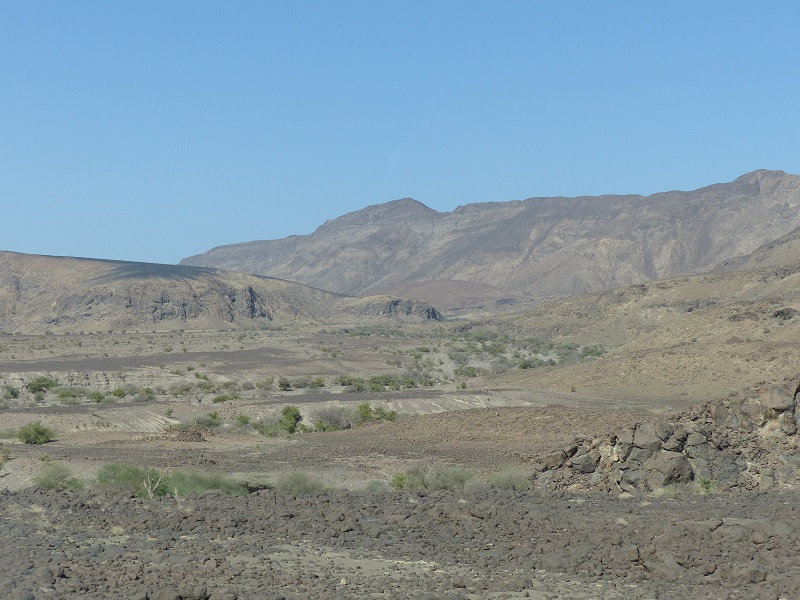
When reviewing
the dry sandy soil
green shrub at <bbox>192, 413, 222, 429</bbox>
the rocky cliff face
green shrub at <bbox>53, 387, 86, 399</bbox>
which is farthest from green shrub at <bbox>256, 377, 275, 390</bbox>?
the rocky cliff face

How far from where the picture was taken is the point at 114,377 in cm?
6719

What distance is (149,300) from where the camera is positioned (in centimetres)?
14862

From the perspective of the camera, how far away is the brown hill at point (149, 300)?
→ 14438 centimetres

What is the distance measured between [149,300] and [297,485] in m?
130

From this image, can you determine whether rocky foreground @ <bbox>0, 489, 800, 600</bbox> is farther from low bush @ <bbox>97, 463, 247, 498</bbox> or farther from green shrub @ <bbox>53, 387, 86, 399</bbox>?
green shrub @ <bbox>53, 387, 86, 399</bbox>

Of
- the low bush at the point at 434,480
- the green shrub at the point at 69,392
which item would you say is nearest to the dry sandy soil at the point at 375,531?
the low bush at the point at 434,480

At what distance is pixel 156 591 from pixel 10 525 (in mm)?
5137

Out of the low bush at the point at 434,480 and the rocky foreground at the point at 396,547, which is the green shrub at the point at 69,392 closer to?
the low bush at the point at 434,480

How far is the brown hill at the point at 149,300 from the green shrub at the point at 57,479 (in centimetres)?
11368

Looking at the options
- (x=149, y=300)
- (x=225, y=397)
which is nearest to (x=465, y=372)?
(x=225, y=397)

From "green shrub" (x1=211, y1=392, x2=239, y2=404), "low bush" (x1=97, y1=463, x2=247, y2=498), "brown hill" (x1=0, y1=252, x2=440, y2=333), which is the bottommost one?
"green shrub" (x1=211, y1=392, x2=239, y2=404)

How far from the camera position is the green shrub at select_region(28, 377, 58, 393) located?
59062 mm

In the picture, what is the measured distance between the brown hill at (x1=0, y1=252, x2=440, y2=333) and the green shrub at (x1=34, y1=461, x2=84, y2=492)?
11368 centimetres

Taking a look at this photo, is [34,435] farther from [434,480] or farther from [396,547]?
[396,547]
